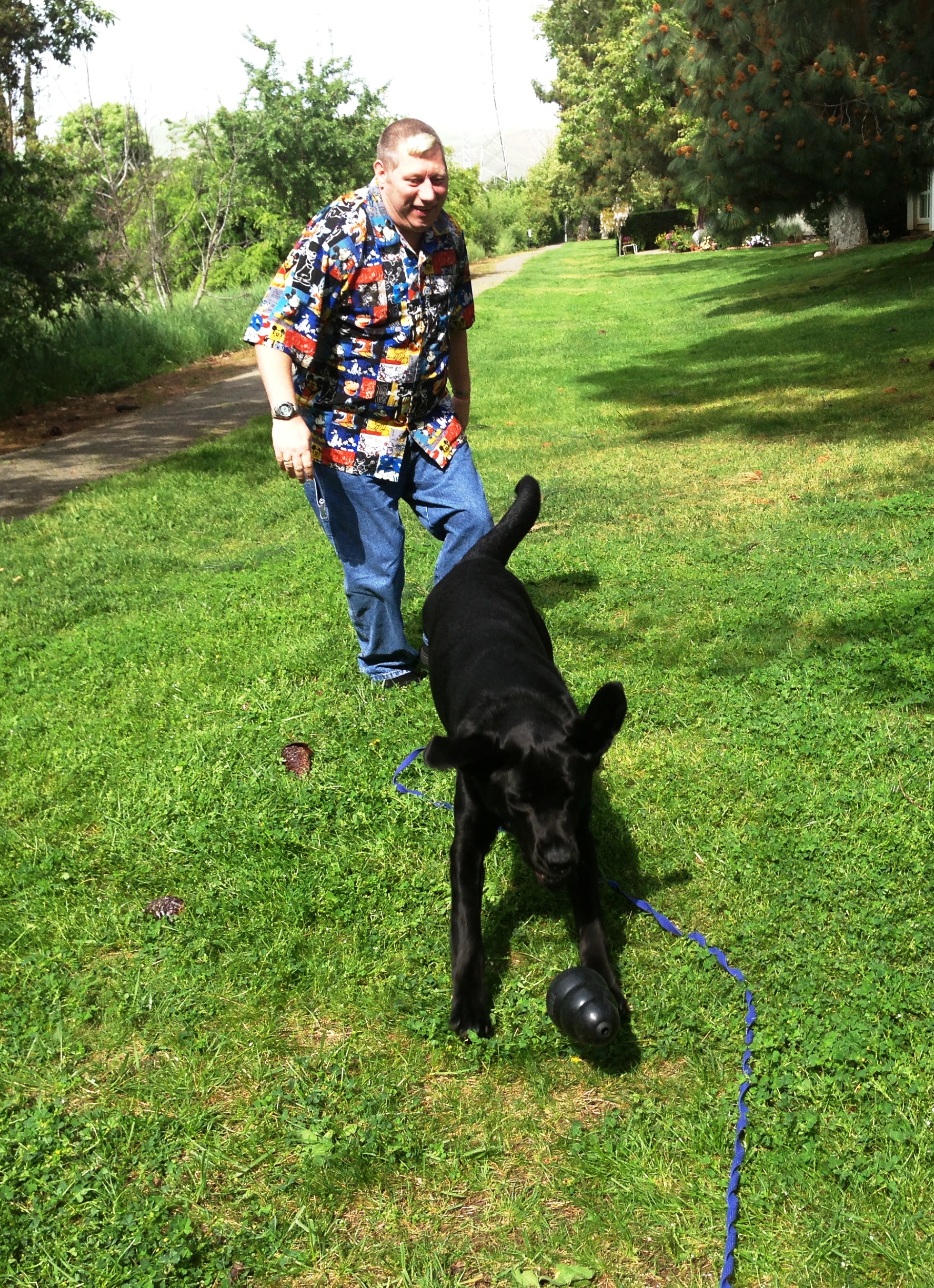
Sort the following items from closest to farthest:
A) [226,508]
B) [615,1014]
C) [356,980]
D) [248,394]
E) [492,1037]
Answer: [615,1014] → [492,1037] → [356,980] → [226,508] → [248,394]

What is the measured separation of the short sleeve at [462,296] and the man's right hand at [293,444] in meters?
0.87

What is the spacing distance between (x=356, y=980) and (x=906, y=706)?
94.4 inches

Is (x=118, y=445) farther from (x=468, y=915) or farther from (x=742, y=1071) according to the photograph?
(x=742, y=1071)

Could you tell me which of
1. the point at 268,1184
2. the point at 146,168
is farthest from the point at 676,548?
the point at 146,168

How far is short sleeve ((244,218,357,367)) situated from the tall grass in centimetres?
1033

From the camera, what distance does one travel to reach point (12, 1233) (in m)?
2.38

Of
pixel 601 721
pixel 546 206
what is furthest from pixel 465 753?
pixel 546 206

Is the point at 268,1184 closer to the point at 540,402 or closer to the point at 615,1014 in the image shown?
the point at 615,1014

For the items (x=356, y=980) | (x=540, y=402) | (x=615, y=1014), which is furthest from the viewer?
(x=540, y=402)

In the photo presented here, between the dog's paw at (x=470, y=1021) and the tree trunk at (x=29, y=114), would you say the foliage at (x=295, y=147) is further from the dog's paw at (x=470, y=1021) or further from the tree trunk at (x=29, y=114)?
the dog's paw at (x=470, y=1021)

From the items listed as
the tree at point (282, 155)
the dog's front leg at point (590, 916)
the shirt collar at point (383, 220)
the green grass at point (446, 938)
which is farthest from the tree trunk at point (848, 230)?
the dog's front leg at point (590, 916)

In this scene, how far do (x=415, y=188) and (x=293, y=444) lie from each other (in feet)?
3.19

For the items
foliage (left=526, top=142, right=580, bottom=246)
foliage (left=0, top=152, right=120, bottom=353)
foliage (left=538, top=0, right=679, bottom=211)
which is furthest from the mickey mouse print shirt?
foliage (left=526, top=142, right=580, bottom=246)

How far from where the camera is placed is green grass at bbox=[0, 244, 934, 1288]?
7.72 ft
